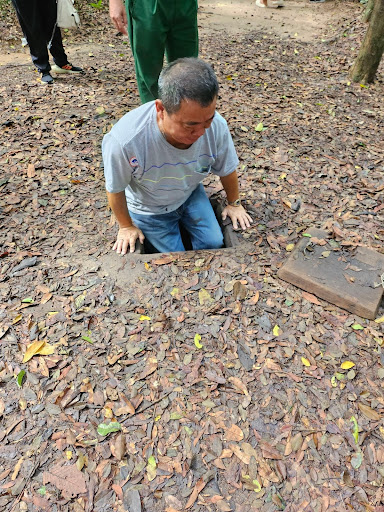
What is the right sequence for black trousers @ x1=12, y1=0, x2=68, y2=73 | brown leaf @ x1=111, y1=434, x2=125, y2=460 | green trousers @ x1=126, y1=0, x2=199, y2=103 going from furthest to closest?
black trousers @ x1=12, y1=0, x2=68, y2=73 → green trousers @ x1=126, y1=0, x2=199, y2=103 → brown leaf @ x1=111, y1=434, x2=125, y2=460

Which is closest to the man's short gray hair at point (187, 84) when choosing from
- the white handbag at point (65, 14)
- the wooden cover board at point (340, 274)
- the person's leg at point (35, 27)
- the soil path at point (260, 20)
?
the wooden cover board at point (340, 274)

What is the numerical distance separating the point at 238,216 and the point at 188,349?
1236 mm

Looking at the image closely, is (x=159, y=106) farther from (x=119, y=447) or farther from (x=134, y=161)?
(x=119, y=447)

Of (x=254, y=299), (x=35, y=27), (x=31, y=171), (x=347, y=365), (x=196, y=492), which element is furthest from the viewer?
(x=35, y=27)

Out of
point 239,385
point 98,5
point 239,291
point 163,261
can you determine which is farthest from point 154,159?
point 98,5

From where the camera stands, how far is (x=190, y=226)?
Answer: 3.23 meters

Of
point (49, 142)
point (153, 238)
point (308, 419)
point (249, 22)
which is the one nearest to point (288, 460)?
point (308, 419)

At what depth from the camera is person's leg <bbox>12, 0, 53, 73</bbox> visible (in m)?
4.77

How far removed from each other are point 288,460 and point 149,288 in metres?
1.33

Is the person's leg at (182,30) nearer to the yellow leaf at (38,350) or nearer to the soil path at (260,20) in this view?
the yellow leaf at (38,350)

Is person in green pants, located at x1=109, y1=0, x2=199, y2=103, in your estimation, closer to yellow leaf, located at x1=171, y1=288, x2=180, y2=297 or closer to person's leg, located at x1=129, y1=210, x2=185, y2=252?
person's leg, located at x1=129, y1=210, x2=185, y2=252

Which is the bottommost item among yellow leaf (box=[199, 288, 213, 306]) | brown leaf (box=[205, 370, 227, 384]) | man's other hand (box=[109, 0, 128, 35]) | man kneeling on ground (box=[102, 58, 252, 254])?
brown leaf (box=[205, 370, 227, 384])

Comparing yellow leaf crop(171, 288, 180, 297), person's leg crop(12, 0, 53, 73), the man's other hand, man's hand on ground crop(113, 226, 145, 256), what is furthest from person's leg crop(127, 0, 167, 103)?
person's leg crop(12, 0, 53, 73)

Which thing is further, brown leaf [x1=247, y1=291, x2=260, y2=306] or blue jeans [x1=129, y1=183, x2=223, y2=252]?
blue jeans [x1=129, y1=183, x2=223, y2=252]
